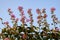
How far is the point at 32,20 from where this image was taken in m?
3.16

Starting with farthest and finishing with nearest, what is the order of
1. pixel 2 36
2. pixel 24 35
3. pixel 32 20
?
pixel 32 20
pixel 2 36
pixel 24 35

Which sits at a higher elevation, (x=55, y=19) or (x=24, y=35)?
(x=55, y=19)

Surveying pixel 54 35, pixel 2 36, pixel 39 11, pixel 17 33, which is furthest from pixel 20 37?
pixel 39 11

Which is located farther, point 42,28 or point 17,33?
point 42,28

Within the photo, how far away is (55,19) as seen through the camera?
3.31m

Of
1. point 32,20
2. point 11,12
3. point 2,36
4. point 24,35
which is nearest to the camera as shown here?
point 24,35

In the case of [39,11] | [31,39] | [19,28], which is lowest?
[31,39]

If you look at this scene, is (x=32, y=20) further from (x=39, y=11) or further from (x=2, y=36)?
(x=2, y=36)

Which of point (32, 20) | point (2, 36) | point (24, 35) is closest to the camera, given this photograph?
point (24, 35)

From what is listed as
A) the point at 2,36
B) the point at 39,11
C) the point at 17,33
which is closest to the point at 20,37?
the point at 17,33

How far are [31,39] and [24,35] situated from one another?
0.15 meters

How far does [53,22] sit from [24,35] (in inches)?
33.7

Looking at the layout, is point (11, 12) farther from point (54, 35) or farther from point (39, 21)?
point (54, 35)

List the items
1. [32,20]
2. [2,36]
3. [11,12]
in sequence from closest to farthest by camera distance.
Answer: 1. [2,36]
2. [32,20]
3. [11,12]
